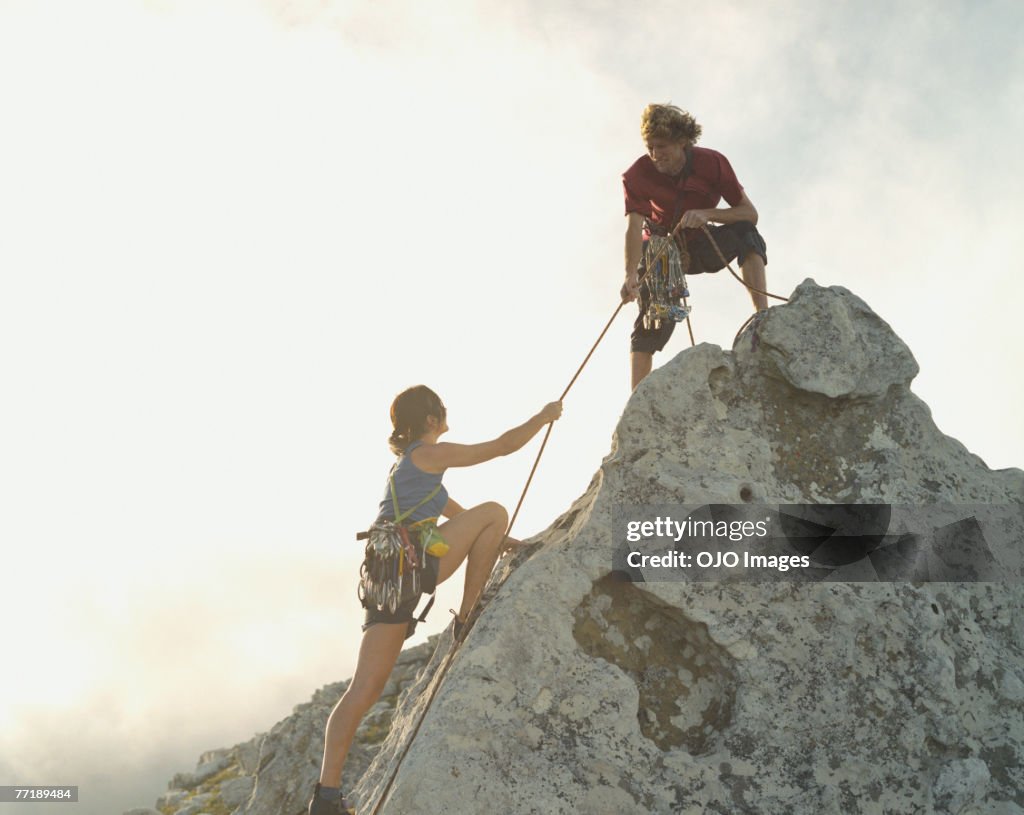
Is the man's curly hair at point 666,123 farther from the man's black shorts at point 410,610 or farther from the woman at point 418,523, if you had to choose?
the man's black shorts at point 410,610

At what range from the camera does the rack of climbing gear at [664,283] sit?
Result: 8.77 m

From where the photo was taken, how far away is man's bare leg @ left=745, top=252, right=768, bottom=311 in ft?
28.1

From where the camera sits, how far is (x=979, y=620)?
6.92 m

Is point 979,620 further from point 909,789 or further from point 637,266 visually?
point 637,266

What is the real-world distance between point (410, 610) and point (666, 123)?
5.17m

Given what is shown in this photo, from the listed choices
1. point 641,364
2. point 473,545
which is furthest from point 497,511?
point 641,364

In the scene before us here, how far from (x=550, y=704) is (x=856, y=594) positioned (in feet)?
8.25

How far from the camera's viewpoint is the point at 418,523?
682cm

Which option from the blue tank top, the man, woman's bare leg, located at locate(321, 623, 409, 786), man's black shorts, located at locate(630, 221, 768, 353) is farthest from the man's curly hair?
woman's bare leg, located at locate(321, 623, 409, 786)

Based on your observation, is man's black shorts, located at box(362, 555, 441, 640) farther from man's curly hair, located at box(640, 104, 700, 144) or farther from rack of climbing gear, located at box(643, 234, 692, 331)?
man's curly hair, located at box(640, 104, 700, 144)

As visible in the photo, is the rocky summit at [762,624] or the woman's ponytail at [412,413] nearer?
the rocky summit at [762,624]

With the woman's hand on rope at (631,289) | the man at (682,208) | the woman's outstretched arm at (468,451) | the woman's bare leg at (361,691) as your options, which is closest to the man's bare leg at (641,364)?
the man at (682,208)

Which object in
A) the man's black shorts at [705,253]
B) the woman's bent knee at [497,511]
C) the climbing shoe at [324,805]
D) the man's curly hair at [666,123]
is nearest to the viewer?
the climbing shoe at [324,805]

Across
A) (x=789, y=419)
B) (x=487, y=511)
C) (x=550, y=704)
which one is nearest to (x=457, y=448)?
(x=487, y=511)
